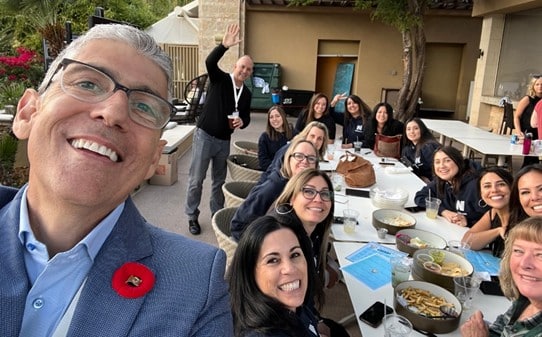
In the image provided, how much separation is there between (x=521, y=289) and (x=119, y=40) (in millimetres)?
1834

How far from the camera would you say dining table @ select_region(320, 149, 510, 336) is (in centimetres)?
187

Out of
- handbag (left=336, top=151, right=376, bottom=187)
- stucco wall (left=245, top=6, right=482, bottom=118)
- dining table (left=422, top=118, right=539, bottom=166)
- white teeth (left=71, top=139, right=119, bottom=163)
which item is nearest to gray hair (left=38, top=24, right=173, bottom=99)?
white teeth (left=71, top=139, right=119, bottom=163)

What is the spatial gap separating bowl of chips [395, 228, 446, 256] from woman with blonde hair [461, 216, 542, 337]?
0.62 m

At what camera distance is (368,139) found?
19.4ft

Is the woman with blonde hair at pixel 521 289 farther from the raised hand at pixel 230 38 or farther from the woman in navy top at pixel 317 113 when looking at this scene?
the woman in navy top at pixel 317 113

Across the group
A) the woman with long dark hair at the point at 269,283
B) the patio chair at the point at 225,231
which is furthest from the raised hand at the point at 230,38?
the woman with long dark hair at the point at 269,283

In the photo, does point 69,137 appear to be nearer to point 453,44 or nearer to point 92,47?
point 92,47

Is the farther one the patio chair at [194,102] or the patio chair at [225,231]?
the patio chair at [194,102]

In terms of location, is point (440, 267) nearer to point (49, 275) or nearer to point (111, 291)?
point (111, 291)

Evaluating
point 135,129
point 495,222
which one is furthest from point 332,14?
point 135,129

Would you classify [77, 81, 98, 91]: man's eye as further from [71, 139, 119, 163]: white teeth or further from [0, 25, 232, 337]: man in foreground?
[71, 139, 119, 163]: white teeth

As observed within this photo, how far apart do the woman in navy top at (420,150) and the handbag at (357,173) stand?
1156 millimetres

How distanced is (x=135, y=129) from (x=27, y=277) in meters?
0.40

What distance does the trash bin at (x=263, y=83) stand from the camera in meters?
12.5
